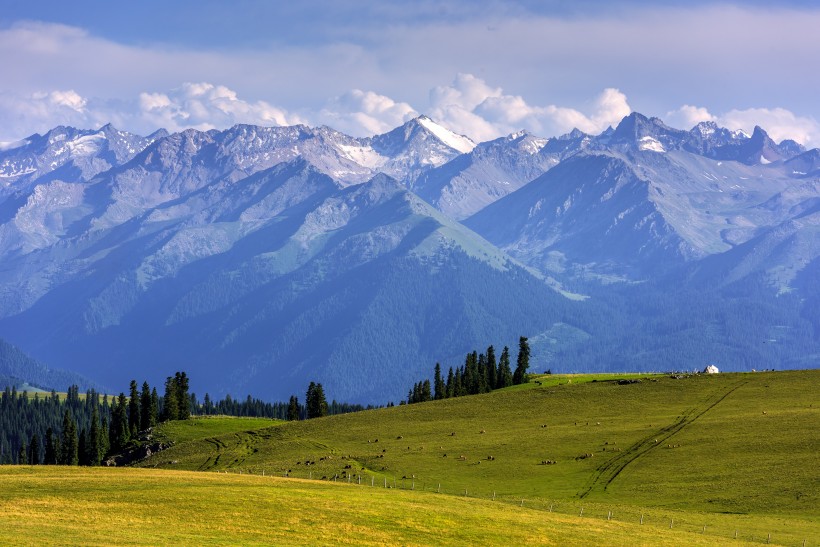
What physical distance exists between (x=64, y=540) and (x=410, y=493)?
42.8 meters

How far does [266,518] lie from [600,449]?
57.7m

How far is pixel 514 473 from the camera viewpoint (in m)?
116

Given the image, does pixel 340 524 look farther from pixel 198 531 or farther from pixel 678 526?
pixel 678 526

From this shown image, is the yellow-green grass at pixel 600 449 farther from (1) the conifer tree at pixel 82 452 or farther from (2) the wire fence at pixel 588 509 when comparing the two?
(1) the conifer tree at pixel 82 452

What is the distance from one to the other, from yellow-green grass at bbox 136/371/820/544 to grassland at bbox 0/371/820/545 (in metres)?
0.31

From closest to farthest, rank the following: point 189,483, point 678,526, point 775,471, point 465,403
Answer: point 678,526 < point 189,483 < point 775,471 < point 465,403

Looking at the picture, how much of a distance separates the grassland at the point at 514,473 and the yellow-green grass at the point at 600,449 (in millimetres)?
309

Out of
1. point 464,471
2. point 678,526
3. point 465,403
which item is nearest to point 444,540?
point 678,526

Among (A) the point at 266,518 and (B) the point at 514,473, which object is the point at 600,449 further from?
(A) the point at 266,518

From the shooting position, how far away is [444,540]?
74.6 meters

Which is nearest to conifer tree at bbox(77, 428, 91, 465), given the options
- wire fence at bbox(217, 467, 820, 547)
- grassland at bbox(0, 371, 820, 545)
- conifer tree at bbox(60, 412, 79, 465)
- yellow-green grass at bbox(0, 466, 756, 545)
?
conifer tree at bbox(60, 412, 79, 465)

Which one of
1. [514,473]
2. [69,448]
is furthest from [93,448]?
[514,473]

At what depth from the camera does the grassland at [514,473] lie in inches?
3118

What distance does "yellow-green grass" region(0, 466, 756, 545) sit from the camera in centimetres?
7038
